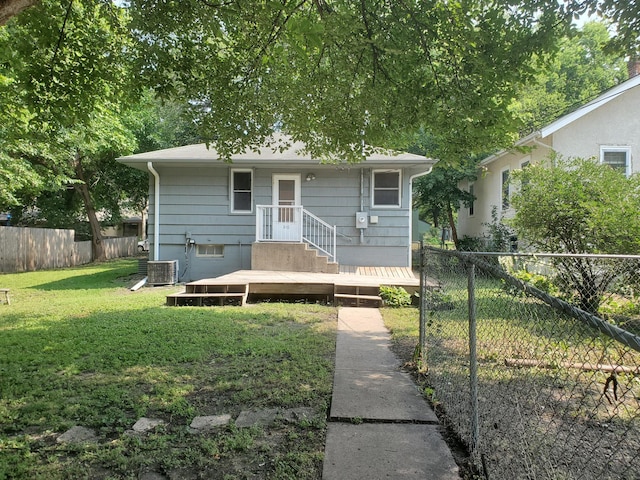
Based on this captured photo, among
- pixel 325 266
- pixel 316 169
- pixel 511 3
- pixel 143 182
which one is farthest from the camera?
pixel 143 182

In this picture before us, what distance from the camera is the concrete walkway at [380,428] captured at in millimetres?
2357

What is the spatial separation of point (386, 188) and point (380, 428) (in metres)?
9.62

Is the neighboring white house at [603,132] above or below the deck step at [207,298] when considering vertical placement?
above

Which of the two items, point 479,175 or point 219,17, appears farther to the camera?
point 479,175

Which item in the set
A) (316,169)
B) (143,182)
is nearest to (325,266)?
(316,169)

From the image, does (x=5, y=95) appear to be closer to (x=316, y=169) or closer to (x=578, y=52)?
(x=316, y=169)

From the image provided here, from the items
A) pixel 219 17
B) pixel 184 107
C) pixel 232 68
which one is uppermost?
pixel 219 17

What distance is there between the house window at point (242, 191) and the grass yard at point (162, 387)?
198 inches

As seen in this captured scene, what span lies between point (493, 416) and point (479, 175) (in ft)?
50.3

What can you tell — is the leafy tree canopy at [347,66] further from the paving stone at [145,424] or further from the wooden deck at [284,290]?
the paving stone at [145,424]

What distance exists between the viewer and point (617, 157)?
1091 cm

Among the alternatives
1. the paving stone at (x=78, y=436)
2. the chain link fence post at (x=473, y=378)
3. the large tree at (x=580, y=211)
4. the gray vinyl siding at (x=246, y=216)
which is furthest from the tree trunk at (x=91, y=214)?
the chain link fence post at (x=473, y=378)

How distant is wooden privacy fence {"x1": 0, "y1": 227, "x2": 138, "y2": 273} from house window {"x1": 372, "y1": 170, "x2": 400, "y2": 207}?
524 inches

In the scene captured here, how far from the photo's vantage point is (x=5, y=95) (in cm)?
604
